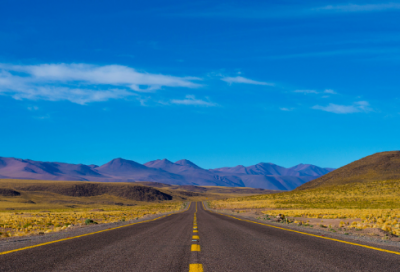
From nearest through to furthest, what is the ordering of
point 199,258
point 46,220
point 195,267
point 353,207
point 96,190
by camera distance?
1. point 195,267
2. point 199,258
3. point 46,220
4. point 353,207
5. point 96,190

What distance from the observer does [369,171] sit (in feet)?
460

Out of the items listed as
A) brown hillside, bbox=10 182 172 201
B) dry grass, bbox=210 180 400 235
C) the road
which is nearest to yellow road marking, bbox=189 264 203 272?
the road

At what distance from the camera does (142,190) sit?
648 feet

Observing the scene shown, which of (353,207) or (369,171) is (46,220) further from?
(369,171)

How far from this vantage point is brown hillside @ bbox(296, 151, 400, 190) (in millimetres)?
130375

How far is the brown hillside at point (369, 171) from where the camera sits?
130m

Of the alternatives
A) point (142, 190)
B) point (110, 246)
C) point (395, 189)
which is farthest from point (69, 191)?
point (110, 246)

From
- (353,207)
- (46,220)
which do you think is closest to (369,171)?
(353,207)

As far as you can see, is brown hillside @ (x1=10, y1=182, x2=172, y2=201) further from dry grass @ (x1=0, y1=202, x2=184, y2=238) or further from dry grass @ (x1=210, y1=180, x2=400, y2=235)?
dry grass @ (x1=0, y1=202, x2=184, y2=238)

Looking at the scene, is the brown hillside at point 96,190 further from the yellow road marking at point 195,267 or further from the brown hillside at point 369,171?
the yellow road marking at point 195,267

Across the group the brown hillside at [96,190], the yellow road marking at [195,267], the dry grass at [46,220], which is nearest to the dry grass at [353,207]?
the yellow road marking at [195,267]

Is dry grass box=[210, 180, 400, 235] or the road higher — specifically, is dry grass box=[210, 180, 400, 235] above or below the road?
below

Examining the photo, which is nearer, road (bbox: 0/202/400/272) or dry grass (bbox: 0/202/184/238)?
road (bbox: 0/202/400/272)

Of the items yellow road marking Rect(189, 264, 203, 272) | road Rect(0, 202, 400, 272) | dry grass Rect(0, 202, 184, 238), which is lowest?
dry grass Rect(0, 202, 184, 238)
